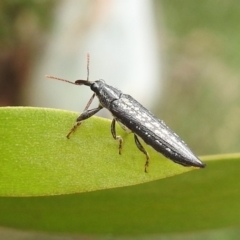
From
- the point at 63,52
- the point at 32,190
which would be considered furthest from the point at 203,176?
the point at 63,52

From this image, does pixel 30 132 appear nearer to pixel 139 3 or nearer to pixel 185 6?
pixel 139 3

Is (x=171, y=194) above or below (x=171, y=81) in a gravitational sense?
above

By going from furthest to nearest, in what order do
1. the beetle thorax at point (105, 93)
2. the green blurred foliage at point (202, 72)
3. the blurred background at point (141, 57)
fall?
the green blurred foliage at point (202, 72), the blurred background at point (141, 57), the beetle thorax at point (105, 93)

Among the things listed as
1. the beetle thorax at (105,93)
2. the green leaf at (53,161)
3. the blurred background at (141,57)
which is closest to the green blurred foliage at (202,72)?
the blurred background at (141,57)

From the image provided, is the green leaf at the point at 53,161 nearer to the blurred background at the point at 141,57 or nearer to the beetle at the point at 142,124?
the beetle at the point at 142,124

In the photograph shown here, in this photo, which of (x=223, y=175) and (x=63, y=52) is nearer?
(x=223, y=175)

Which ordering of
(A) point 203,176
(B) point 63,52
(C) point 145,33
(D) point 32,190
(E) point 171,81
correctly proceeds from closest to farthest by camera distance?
(D) point 32,190 < (A) point 203,176 < (B) point 63,52 < (C) point 145,33 < (E) point 171,81

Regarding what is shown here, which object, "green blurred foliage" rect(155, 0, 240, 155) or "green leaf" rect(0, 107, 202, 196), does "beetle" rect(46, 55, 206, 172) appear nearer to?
"green leaf" rect(0, 107, 202, 196)
